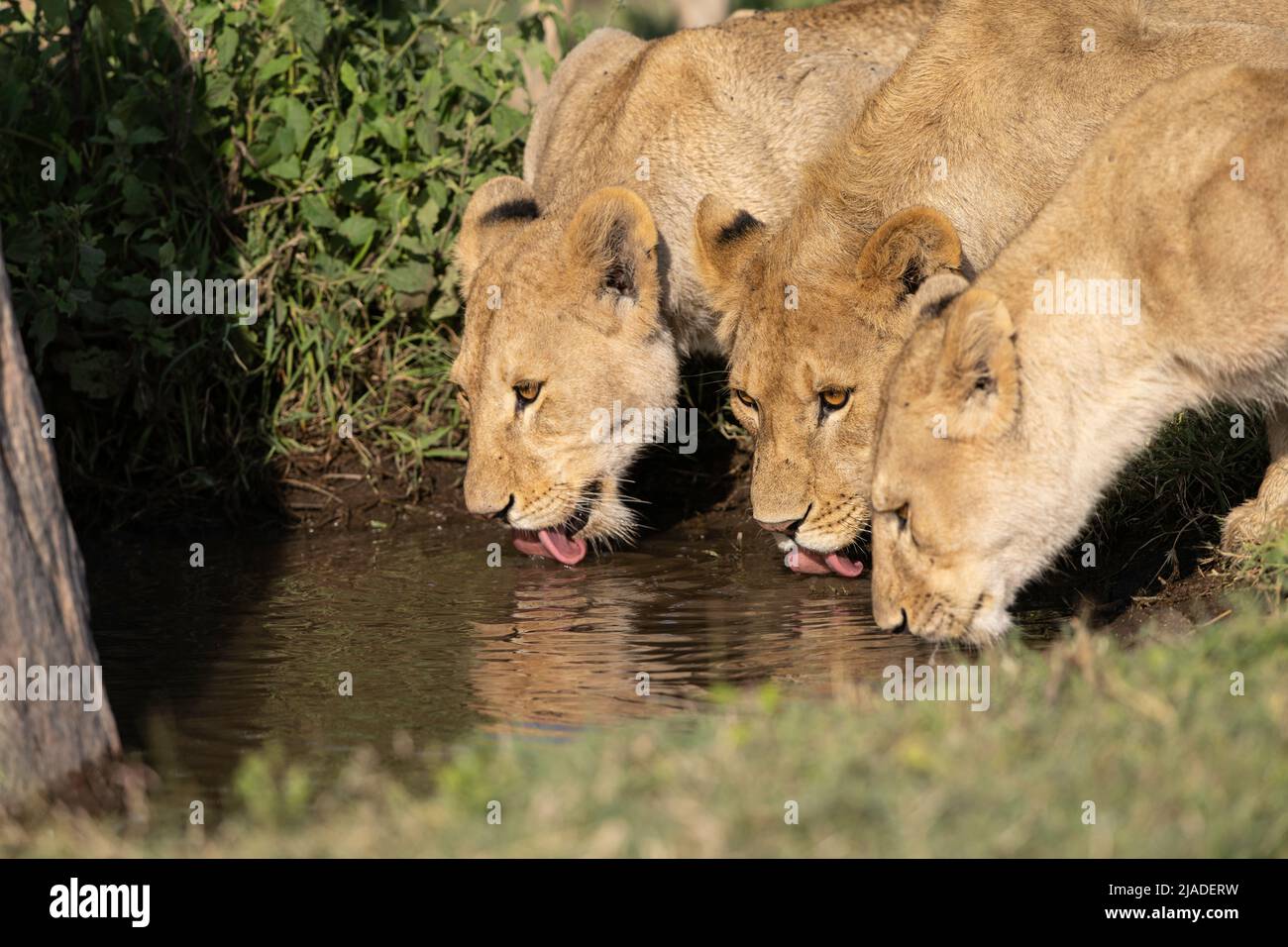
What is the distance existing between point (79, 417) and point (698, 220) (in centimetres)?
313

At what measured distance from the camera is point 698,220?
257 inches

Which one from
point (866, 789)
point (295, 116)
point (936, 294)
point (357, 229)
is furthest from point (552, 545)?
point (866, 789)

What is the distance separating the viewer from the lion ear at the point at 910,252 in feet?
18.9

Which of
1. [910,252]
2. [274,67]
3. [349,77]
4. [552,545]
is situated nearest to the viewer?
[910,252]

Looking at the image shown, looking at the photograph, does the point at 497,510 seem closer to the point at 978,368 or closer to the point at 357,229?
the point at 357,229

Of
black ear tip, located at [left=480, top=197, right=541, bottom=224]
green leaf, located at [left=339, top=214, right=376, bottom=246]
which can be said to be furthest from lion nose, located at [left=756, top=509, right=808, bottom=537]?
green leaf, located at [left=339, top=214, right=376, bottom=246]

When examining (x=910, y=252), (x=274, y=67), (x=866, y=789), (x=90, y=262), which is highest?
(x=274, y=67)

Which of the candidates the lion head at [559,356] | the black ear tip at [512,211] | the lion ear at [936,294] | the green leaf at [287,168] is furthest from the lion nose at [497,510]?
the green leaf at [287,168]

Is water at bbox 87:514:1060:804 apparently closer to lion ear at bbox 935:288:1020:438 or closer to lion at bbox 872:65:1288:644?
lion at bbox 872:65:1288:644

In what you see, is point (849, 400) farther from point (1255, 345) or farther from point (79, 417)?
point (79, 417)

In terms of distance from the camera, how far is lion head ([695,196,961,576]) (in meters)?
5.91

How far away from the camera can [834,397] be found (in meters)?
6.07

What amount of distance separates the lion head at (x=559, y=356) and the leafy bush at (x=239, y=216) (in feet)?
4.96

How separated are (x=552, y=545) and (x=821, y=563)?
3.76 feet
